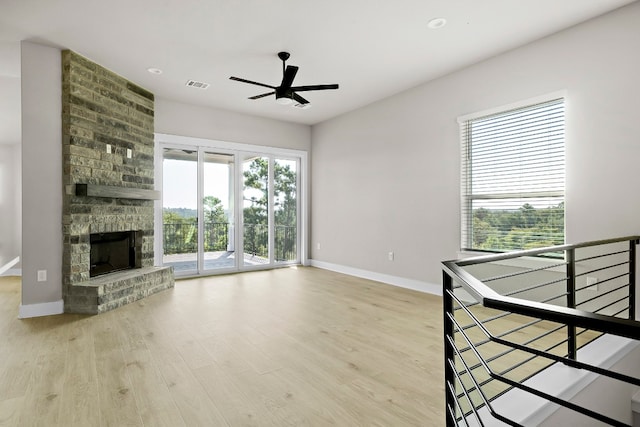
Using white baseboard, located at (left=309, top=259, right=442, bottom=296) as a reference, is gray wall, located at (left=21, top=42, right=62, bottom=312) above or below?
A: above

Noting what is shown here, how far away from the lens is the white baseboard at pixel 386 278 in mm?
4758

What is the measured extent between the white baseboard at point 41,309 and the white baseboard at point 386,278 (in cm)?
415

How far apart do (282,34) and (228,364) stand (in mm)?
3119

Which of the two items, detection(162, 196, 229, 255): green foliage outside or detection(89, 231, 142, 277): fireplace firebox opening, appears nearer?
detection(89, 231, 142, 277): fireplace firebox opening

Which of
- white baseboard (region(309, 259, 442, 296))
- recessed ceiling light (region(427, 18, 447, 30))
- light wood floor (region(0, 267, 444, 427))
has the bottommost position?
light wood floor (region(0, 267, 444, 427))

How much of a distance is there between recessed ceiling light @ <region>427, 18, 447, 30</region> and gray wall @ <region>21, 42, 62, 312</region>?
4.08m

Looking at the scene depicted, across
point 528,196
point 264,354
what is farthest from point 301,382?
point 528,196

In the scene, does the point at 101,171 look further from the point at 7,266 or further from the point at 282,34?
the point at 7,266

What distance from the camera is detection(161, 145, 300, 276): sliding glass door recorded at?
575cm

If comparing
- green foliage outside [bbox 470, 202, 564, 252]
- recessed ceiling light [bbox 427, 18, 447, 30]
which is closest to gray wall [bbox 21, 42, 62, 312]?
recessed ceiling light [bbox 427, 18, 447, 30]

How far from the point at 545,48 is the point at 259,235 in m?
5.13

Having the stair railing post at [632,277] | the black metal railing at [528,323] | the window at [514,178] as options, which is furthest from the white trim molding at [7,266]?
the stair railing post at [632,277]

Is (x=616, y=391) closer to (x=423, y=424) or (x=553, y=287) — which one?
(x=553, y=287)

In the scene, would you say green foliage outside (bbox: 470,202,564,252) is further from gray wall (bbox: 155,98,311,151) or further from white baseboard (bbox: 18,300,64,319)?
white baseboard (bbox: 18,300,64,319)
